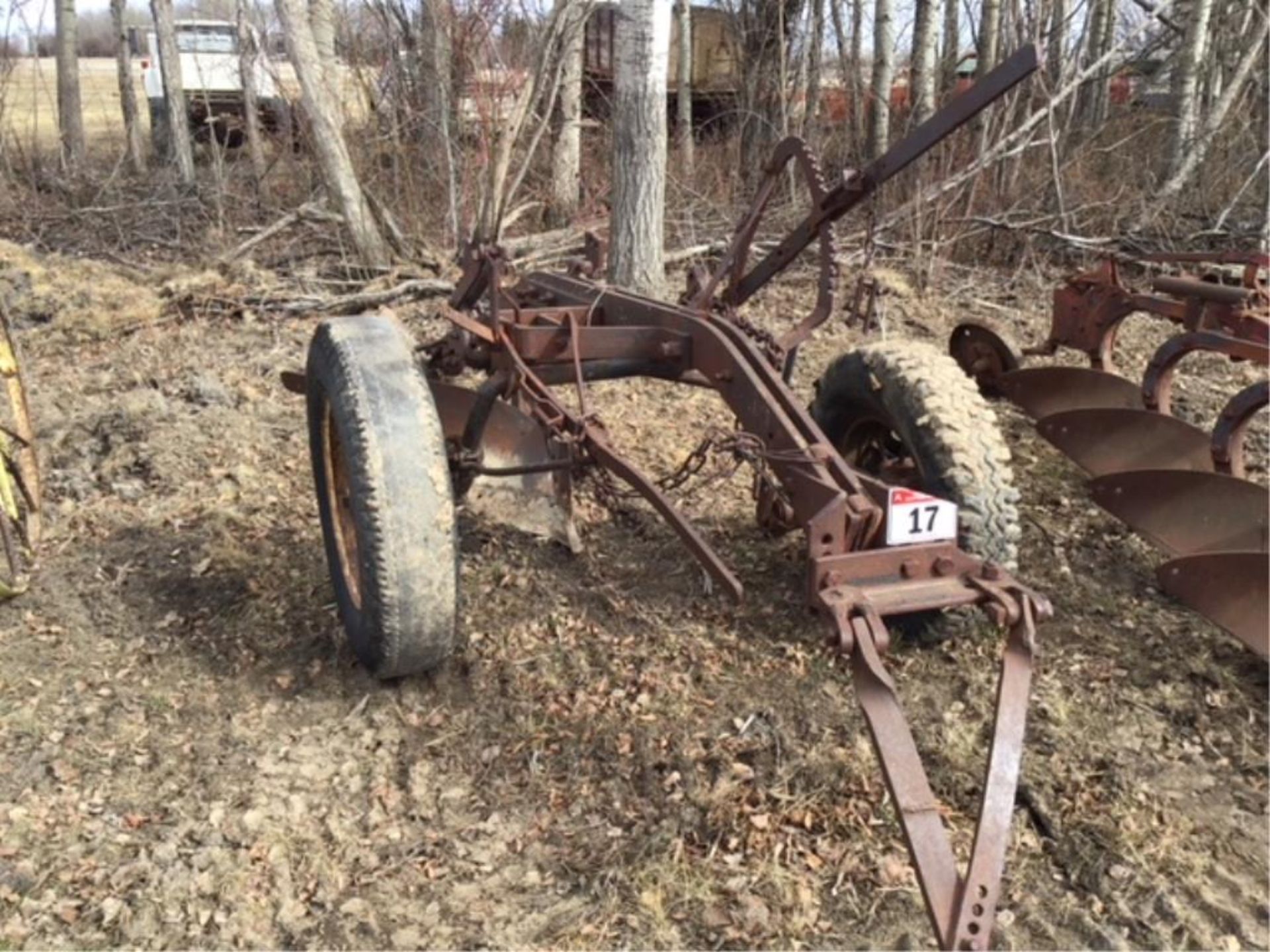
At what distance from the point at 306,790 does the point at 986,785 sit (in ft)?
6.02

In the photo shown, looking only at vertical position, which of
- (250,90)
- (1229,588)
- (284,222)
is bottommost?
(1229,588)

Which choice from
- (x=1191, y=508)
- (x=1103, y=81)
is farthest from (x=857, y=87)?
(x=1191, y=508)

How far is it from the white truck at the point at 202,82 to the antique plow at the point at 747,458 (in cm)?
965

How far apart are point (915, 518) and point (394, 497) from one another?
4.65 ft

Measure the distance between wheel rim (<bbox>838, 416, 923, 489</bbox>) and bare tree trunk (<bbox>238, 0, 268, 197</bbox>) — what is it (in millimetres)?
7665

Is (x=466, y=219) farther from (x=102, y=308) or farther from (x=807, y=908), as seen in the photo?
(x=807, y=908)

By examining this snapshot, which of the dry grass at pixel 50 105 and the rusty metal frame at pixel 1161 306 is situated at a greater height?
the dry grass at pixel 50 105

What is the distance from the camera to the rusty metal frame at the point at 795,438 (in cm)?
230

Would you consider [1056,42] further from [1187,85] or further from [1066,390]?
[1066,390]

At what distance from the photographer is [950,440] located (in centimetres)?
346

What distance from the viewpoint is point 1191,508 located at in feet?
13.5

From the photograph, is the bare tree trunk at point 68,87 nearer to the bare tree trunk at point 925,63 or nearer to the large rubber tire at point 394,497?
the bare tree trunk at point 925,63

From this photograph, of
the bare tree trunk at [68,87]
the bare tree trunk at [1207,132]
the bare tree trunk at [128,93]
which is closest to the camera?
the bare tree trunk at [1207,132]

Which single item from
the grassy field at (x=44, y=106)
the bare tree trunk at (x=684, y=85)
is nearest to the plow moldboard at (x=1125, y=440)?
the bare tree trunk at (x=684, y=85)
